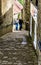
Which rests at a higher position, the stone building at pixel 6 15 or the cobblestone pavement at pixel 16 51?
the stone building at pixel 6 15

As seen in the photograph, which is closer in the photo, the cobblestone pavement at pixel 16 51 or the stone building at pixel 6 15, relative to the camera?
the cobblestone pavement at pixel 16 51

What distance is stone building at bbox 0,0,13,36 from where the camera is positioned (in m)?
15.2

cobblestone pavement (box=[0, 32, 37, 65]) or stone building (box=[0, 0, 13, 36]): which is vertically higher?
stone building (box=[0, 0, 13, 36])

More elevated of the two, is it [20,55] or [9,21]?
[9,21]

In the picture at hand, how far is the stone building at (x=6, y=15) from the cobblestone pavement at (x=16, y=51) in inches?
33.7

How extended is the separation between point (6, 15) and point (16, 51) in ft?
15.0

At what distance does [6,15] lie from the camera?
1566 centimetres

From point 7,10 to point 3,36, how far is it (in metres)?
1.89

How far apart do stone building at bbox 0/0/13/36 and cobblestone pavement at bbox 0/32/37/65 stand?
0.86m

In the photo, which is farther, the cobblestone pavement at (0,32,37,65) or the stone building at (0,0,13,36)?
the stone building at (0,0,13,36)

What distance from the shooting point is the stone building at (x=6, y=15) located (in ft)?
49.7

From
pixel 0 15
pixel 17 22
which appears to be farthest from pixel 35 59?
pixel 17 22

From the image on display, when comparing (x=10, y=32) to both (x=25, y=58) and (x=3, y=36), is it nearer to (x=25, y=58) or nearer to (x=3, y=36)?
(x=3, y=36)

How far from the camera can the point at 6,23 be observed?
15.7m
